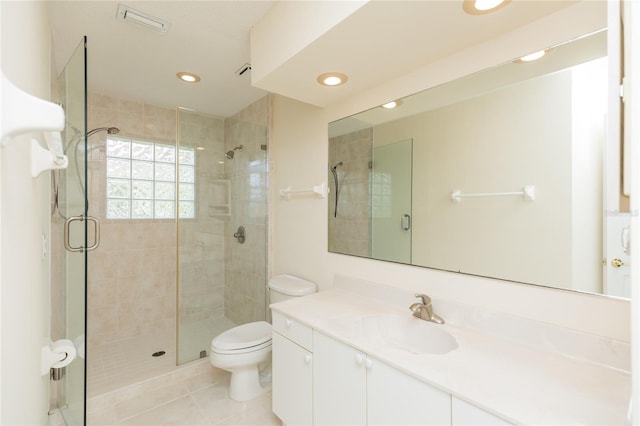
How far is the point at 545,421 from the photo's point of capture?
75 centimetres

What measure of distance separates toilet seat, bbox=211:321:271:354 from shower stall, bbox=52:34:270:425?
12.4 inches

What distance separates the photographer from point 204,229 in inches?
101

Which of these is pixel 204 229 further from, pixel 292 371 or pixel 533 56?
pixel 533 56

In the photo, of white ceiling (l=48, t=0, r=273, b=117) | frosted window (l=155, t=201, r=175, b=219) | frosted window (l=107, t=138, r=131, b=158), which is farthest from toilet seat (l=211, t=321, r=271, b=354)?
frosted window (l=107, t=138, r=131, b=158)

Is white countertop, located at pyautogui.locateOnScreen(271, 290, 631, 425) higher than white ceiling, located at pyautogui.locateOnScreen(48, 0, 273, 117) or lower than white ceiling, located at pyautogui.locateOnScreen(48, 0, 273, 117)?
lower

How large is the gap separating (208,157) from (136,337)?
6.77 feet

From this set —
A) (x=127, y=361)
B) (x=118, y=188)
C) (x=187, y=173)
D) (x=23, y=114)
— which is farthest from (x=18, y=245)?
(x=118, y=188)

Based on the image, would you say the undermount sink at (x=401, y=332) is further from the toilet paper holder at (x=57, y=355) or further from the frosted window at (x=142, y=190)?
the frosted window at (x=142, y=190)

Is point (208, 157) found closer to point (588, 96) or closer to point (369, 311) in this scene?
point (369, 311)

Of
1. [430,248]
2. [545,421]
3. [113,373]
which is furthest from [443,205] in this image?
[113,373]

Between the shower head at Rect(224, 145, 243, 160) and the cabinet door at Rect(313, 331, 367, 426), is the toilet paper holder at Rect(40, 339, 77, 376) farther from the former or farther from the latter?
the shower head at Rect(224, 145, 243, 160)

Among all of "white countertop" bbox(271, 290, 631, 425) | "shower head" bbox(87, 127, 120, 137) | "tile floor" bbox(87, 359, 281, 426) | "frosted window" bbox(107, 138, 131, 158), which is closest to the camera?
"white countertop" bbox(271, 290, 631, 425)

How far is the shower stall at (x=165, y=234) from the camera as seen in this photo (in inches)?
95.0

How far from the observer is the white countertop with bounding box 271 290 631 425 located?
0.79 metres
